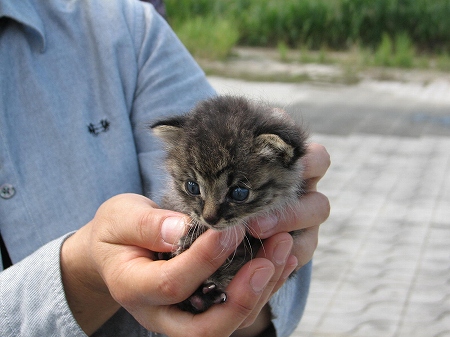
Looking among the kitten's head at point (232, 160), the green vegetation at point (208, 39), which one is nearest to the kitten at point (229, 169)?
the kitten's head at point (232, 160)

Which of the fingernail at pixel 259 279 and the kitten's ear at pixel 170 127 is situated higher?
the kitten's ear at pixel 170 127

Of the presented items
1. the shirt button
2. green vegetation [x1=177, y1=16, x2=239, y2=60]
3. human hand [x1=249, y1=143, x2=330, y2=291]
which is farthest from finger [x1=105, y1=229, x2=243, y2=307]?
green vegetation [x1=177, y1=16, x2=239, y2=60]

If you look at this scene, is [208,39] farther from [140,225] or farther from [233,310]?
[233,310]

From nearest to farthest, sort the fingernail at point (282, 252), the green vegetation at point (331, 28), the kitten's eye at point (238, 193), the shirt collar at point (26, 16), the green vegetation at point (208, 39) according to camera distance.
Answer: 1. the fingernail at point (282, 252)
2. the kitten's eye at point (238, 193)
3. the shirt collar at point (26, 16)
4. the green vegetation at point (208, 39)
5. the green vegetation at point (331, 28)

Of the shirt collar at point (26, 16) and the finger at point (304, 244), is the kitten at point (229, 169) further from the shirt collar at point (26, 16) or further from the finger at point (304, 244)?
the shirt collar at point (26, 16)

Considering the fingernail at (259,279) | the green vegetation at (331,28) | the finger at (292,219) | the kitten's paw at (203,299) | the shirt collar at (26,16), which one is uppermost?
the shirt collar at (26,16)

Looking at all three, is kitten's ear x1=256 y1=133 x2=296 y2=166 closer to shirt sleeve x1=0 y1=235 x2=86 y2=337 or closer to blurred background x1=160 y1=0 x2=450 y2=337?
blurred background x1=160 y1=0 x2=450 y2=337
